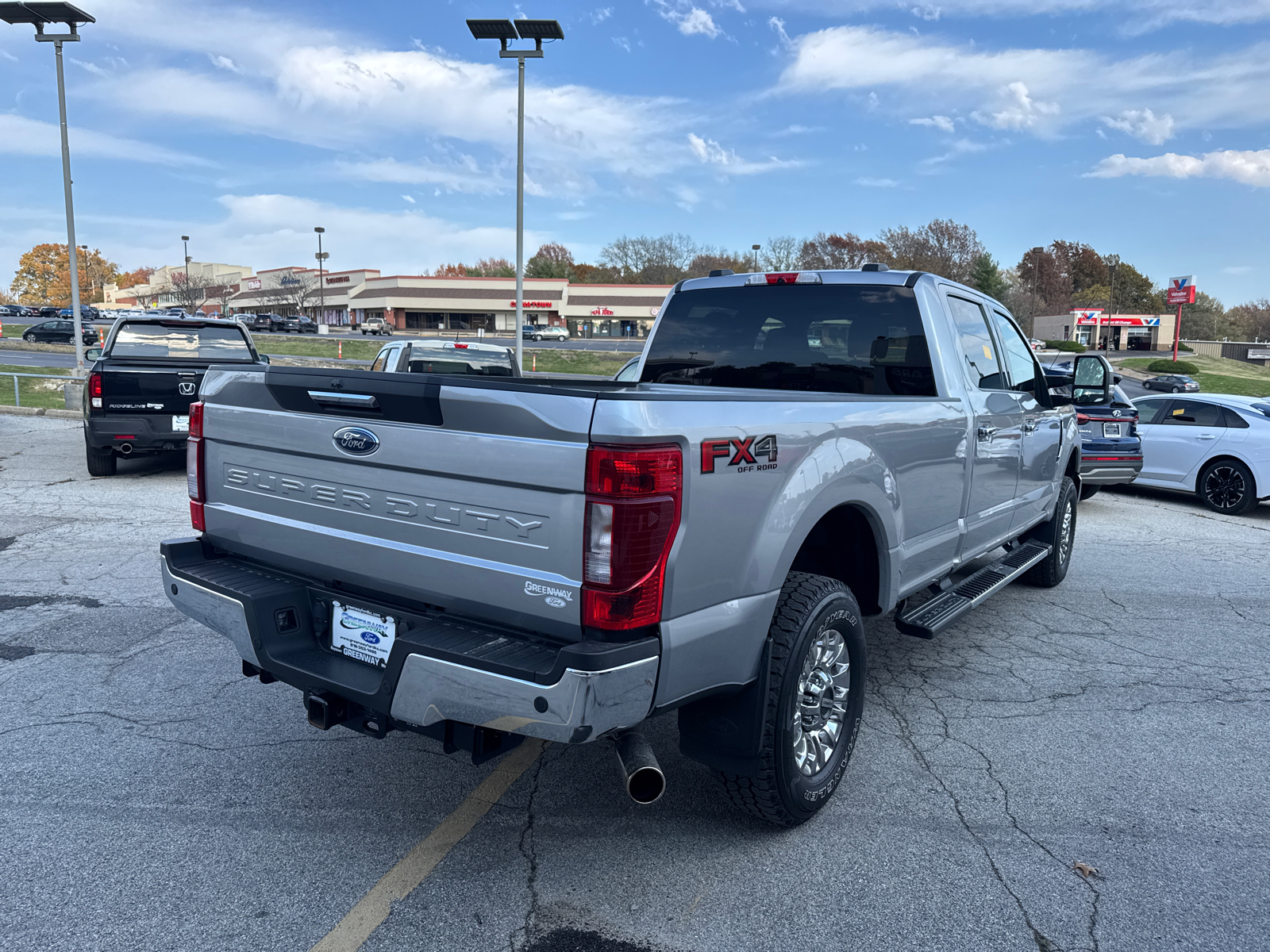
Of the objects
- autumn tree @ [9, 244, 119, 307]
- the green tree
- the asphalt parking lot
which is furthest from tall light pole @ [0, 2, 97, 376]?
autumn tree @ [9, 244, 119, 307]

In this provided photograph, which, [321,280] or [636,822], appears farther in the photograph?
[321,280]

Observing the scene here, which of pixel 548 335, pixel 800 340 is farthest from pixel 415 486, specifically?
pixel 548 335

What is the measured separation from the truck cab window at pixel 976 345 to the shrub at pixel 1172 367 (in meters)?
50.3

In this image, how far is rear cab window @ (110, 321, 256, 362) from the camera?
10383 millimetres

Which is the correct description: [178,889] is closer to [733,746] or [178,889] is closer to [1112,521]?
[733,746]

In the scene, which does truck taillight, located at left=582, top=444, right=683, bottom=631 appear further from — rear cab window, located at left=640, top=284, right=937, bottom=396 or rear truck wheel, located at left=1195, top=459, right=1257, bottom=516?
rear truck wheel, located at left=1195, top=459, right=1257, bottom=516

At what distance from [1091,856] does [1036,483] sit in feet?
10.9

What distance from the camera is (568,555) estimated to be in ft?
8.05

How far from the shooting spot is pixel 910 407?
3848 mm

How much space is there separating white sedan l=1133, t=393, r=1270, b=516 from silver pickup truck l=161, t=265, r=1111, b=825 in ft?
30.2

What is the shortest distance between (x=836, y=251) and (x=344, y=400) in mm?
83077

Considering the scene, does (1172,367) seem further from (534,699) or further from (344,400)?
(534,699)

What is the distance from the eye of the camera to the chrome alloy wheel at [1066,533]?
6910mm

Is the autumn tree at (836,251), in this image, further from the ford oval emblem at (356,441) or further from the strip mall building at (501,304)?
the ford oval emblem at (356,441)
